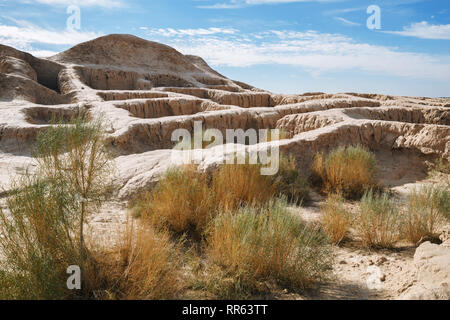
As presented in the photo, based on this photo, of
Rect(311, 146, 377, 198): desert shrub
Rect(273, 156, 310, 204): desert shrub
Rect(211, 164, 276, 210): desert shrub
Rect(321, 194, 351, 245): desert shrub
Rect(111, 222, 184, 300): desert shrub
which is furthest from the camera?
Rect(311, 146, 377, 198): desert shrub

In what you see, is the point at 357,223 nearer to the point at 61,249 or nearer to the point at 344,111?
the point at 61,249

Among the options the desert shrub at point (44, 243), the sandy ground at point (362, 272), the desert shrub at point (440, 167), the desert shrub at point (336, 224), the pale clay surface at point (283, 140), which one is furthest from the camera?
the desert shrub at point (440, 167)

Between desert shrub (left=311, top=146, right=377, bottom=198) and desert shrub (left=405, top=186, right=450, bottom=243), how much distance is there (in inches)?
42.5

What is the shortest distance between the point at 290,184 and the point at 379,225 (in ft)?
4.55

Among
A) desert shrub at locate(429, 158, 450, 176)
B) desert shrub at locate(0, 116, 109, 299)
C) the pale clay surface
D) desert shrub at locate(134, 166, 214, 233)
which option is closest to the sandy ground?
the pale clay surface

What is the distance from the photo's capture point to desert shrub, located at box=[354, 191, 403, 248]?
10.4 feet

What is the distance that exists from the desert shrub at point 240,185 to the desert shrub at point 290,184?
320mm

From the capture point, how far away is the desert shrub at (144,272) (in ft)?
6.82

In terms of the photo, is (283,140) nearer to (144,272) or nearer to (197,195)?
(197,195)

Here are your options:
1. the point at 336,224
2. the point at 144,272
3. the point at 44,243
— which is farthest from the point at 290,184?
the point at 44,243

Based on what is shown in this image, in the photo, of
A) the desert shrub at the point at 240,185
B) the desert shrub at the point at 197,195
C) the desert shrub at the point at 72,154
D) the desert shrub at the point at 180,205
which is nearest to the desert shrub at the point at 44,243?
the desert shrub at the point at 72,154

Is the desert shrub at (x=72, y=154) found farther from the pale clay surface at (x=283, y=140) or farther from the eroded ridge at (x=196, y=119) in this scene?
the eroded ridge at (x=196, y=119)

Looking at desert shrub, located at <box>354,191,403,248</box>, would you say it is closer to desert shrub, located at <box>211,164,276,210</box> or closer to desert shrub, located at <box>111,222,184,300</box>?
desert shrub, located at <box>211,164,276,210</box>

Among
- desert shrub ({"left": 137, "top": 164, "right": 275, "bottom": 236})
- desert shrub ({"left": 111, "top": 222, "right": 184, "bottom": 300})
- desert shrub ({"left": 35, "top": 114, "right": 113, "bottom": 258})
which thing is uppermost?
desert shrub ({"left": 35, "top": 114, "right": 113, "bottom": 258})
